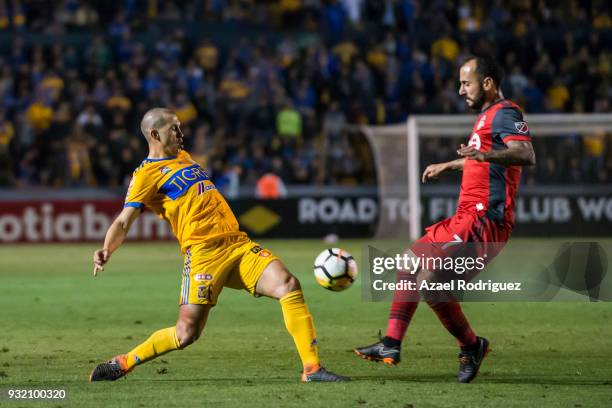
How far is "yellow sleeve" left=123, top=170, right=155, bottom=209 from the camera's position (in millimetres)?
7379

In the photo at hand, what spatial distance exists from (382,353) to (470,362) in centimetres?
61

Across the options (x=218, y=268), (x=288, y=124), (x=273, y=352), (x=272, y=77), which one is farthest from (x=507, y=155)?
(x=272, y=77)

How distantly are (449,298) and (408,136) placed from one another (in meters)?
15.6

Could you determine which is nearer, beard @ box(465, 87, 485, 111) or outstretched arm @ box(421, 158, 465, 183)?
outstretched arm @ box(421, 158, 465, 183)

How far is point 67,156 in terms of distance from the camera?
24.1 metres

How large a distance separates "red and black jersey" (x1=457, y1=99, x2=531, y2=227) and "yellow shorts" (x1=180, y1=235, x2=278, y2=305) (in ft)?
4.58

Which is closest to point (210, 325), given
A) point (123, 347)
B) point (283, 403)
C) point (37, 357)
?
point (123, 347)

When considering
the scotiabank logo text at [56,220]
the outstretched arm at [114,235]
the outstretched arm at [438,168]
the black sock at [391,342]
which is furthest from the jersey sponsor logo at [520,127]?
the scotiabank logo text at [56,220]

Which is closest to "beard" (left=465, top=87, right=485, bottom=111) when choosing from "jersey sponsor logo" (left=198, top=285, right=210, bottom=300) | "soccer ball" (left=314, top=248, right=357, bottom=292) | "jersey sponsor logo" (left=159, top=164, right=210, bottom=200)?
"soccer ball" (left=314, top=248, right=357, bottom=292)

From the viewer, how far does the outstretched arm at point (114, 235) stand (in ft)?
23.5

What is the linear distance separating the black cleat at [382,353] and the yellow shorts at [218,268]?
83 cm

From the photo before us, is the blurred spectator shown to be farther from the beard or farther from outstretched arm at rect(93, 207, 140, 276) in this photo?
outstretched arm at rect(93, 207, 140, 276)

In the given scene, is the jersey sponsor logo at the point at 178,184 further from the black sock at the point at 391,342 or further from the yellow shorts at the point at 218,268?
the black sock at the point at 391,342

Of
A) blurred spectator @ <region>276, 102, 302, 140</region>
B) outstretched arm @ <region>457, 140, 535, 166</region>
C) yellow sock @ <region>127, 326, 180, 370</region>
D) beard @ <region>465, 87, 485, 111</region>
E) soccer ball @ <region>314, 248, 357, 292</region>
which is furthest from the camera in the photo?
blurred spectator @ <region>276, 102, 302, 140</region>
